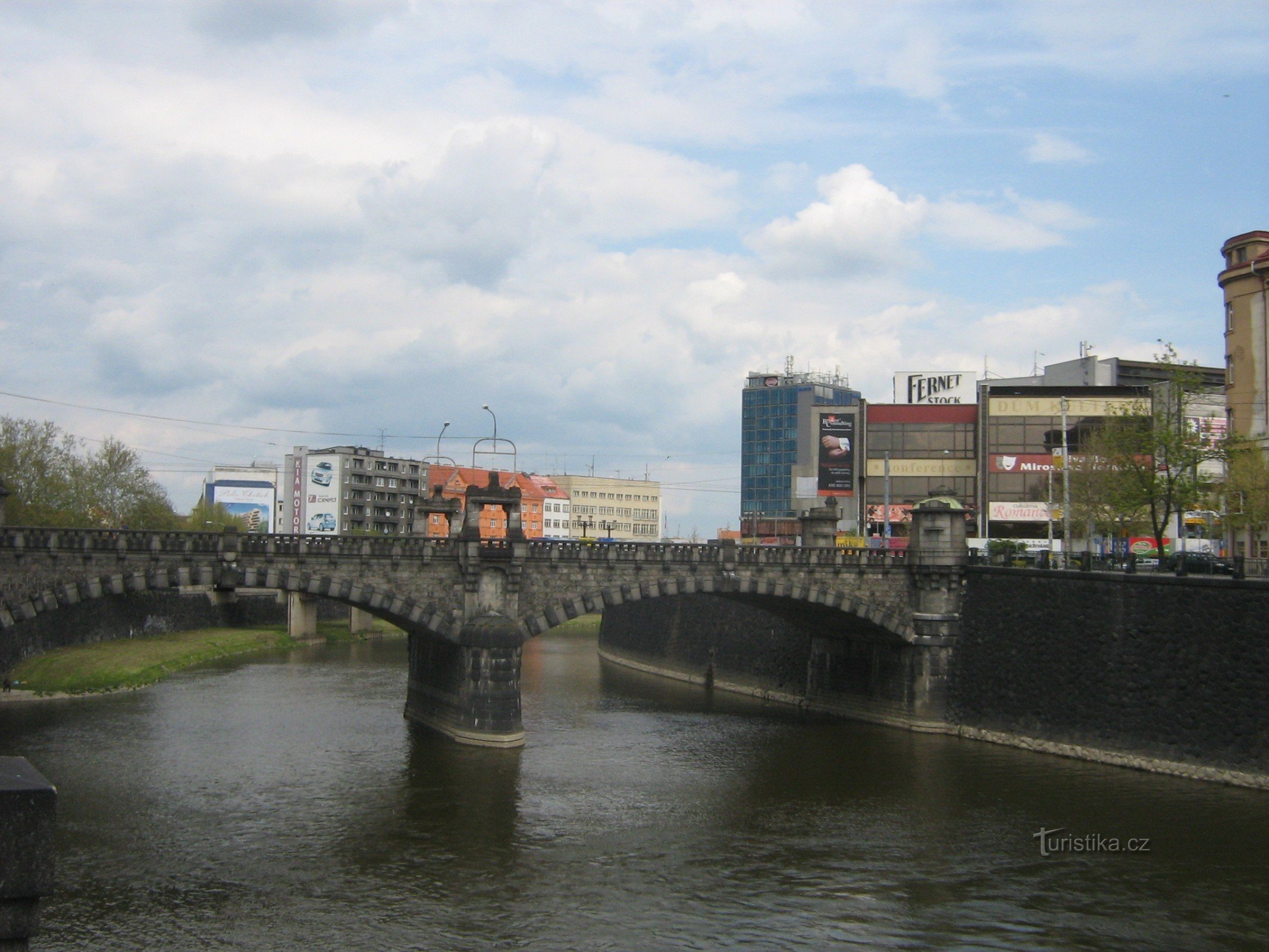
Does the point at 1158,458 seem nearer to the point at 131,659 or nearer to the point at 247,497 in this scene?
the point at 131,659

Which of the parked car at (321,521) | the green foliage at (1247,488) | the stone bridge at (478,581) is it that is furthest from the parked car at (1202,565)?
the parked car at (321,521)

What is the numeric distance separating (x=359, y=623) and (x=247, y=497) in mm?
80072

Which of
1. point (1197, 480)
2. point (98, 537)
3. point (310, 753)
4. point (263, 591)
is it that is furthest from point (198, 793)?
point (263, 591)

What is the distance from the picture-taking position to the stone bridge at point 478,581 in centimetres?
4572

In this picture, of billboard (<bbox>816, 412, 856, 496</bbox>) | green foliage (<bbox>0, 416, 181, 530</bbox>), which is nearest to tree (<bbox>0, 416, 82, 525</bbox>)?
green foliage (<bbox>0, 416, 181, 530</bbox>)

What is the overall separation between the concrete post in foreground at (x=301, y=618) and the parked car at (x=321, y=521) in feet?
229

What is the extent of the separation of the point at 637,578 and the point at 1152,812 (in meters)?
23.7

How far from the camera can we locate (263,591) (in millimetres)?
113375

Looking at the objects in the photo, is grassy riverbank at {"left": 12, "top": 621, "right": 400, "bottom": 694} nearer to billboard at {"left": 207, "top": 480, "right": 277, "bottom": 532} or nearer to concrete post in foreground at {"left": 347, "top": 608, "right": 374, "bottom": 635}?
concrete post in foreground at {"left": 347, "top": 608, "right": 374, "bottom": 635}

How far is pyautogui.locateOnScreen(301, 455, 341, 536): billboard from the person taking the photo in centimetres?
17300

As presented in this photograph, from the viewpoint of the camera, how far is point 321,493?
173 metres

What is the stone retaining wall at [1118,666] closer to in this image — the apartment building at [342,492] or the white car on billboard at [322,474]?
the apartment building at [342,492]

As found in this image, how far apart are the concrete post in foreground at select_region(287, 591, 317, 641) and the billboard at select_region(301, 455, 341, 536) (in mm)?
70723

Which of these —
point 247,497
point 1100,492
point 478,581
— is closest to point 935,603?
point 1100,492
